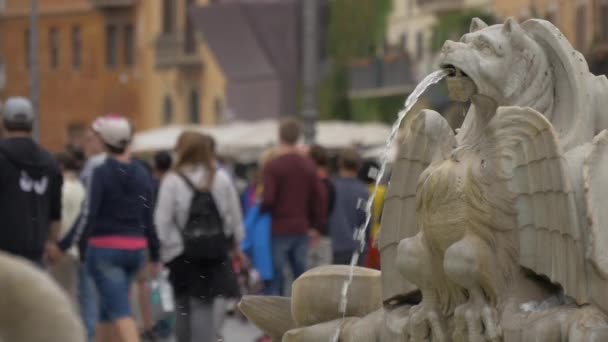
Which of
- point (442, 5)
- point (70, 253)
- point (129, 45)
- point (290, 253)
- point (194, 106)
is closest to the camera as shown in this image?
point (70, 253)

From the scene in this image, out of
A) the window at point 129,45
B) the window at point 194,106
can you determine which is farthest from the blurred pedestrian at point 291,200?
the window at point 129,45

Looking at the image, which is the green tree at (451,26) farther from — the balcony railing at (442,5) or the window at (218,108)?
the window at (218,108)

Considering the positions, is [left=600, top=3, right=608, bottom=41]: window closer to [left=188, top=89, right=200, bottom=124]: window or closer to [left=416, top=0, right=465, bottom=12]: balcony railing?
[left=416, top=0, right=465, bottom=12]: balcony railing

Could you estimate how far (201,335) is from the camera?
42.6 ft

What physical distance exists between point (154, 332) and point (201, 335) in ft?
14.7

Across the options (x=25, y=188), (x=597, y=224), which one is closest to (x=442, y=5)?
(x=25, y=188)

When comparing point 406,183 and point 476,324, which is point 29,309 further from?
point 406,183

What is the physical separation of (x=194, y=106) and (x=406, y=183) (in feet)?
222

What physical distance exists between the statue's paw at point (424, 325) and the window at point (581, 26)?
3768cm

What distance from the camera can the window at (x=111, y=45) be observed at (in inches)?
3290

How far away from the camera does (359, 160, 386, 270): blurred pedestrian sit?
13945mm

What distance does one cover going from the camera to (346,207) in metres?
17.1

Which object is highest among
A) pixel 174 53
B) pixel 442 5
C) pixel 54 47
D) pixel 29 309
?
pixel 29 309

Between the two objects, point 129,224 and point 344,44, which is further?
point 344,44
